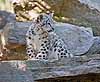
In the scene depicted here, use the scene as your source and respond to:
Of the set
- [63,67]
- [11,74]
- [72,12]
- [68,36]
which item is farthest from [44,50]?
[72,12]

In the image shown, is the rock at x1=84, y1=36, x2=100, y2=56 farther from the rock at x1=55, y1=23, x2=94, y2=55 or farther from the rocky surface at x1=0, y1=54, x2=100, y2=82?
the rocky surface at x1=0, y1=54, x2=100, y2=82

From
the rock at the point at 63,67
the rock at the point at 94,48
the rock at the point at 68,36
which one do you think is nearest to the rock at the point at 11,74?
the rock at the point at 63,67

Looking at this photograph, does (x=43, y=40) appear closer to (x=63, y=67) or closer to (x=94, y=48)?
(x=94, y=48)

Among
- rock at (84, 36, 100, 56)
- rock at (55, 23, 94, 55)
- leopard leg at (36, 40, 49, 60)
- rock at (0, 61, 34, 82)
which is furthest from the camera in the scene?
rock at (55, 23, 94, 55)

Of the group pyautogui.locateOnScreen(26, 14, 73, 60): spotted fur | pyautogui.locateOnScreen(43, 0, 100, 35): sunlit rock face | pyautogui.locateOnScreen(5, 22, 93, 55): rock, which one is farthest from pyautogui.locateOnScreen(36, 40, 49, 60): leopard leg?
pyautogui.locateOnScreen(43, 0, 100, 35): sunlit rock face

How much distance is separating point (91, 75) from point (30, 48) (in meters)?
1.54

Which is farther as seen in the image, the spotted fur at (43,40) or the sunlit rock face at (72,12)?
the sunlit rock face at (72,12)

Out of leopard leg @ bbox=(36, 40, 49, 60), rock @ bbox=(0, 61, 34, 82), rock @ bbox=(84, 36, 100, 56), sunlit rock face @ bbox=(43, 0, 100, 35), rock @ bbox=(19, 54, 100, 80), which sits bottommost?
sunlit rock face @ bbox=(43, 0, 100, 35)

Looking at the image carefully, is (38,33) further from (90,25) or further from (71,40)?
(90,25)

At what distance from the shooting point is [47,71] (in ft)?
8.96

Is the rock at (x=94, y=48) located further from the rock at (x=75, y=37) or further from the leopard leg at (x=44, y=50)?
the leopard leg at (x=44, y=50)

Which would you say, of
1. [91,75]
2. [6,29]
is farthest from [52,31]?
[91,75]

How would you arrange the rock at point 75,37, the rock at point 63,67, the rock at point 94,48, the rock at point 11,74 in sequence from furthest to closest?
the rock at point 75,37
the rock at point 94,48
the rock at point 63,67
the rock at point 11,74

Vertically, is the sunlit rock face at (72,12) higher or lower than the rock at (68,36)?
lower
